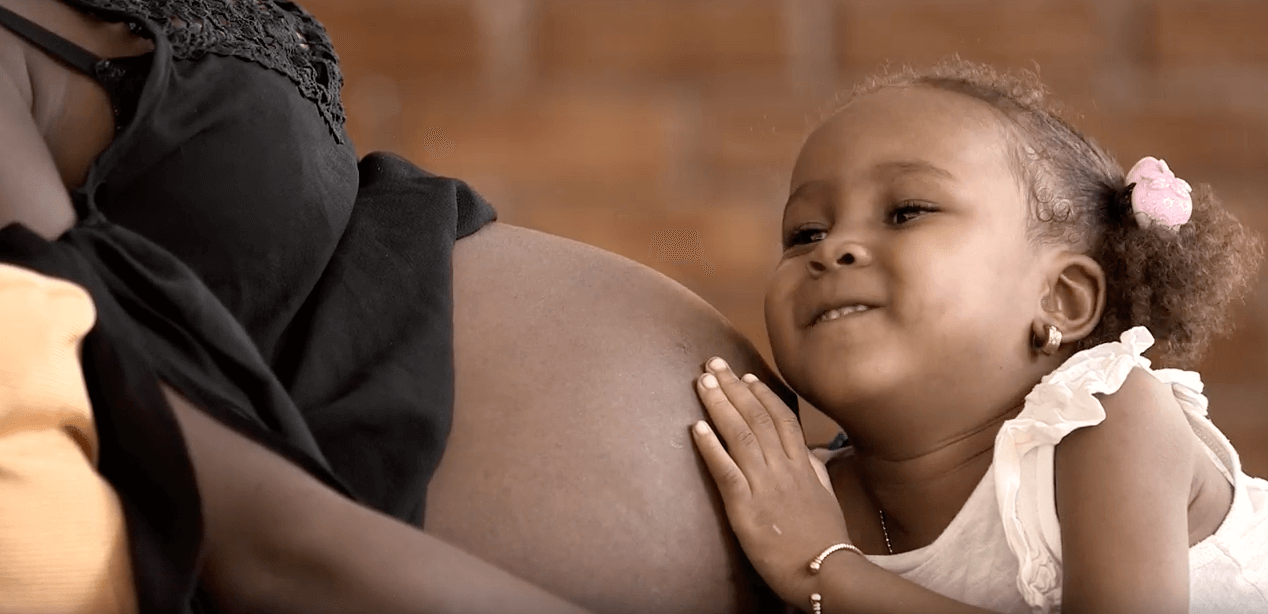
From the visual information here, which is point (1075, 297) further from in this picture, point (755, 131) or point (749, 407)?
point (755, 131)

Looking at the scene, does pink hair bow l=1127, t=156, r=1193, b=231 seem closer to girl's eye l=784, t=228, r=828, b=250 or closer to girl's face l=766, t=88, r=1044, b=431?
girl's face l=766, t=88, r=1044, b=431

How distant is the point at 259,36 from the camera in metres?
1.04

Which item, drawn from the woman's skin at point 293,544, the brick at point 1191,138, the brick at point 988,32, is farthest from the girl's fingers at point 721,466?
the brick at point 1191,138

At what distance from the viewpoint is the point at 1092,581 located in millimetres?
962

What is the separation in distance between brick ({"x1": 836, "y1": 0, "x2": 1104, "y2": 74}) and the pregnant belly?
1.20 m

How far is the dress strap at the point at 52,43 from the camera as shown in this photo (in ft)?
2.97

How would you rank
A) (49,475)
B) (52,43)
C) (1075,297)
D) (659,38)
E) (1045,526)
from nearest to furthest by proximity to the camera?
1. (49,475)
2. (52,43)
3. (1045,526)
4. (1075,297)
5. (659,38)

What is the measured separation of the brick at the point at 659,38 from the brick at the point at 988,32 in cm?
16

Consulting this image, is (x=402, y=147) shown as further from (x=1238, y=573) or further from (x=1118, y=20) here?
(x=1238, y=573)

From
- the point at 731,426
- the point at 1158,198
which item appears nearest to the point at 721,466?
the point at 731,426

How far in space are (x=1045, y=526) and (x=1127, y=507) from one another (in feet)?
0.25

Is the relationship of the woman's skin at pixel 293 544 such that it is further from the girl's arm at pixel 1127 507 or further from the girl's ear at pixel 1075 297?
the girl's ear at pixel 1075 297

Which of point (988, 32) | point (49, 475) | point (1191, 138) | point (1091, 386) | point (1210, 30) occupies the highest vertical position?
point (1210, 30)

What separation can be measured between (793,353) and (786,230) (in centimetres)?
15
